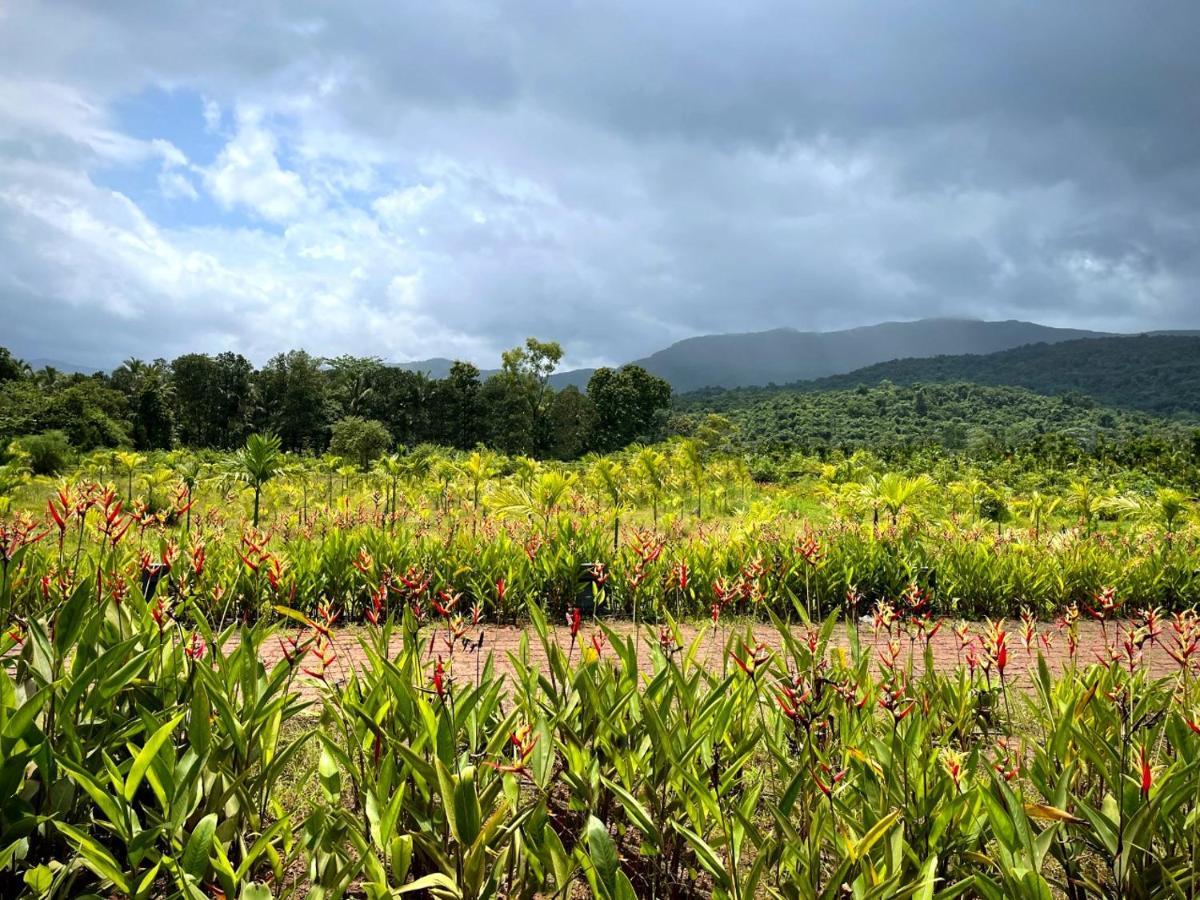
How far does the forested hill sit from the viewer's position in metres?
79.9

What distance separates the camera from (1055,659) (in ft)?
16.4

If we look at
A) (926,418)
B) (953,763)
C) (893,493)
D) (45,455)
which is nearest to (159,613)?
(953,763)

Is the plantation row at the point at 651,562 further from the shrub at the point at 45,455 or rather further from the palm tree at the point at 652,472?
the shrub at the point at 45,455

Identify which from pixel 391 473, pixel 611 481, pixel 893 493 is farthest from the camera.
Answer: pixel 391 473

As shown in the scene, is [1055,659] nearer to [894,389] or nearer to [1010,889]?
[1010,889]

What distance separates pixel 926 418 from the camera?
6300 centimetres

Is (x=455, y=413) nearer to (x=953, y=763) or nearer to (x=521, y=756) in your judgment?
(x=521, y=756)

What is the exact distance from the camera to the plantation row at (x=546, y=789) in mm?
1739

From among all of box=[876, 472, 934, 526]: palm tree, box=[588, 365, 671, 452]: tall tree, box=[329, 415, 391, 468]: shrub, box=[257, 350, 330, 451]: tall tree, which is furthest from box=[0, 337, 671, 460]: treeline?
box=[876, 472, 934, 526]: palm tree

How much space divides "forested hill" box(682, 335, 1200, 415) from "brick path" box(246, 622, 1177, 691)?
71550mm

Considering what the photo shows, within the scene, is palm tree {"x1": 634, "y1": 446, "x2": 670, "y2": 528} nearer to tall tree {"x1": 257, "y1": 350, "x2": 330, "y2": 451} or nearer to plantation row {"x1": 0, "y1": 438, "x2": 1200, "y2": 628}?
plantation row {"x1": 0, "y1": 438, "x2": 1200, "y2": 628}

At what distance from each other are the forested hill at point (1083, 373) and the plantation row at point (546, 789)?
75.2 metres

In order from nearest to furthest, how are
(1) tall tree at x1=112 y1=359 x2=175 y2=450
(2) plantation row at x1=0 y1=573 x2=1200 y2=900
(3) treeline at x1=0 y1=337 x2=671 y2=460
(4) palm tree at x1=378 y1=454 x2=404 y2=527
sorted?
A: (2) plantation row at x1=0 y1=573 x2=1200 y2=900 → (4) palm tree at x1=378 y1=454 x2=404 y2=527 → (1) tall tree at x1=112 y1=359 x2=175 y2=450 → (3) treeline at x1=0 y1=337 x2=671 y2=460

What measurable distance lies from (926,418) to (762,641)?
6482cm
